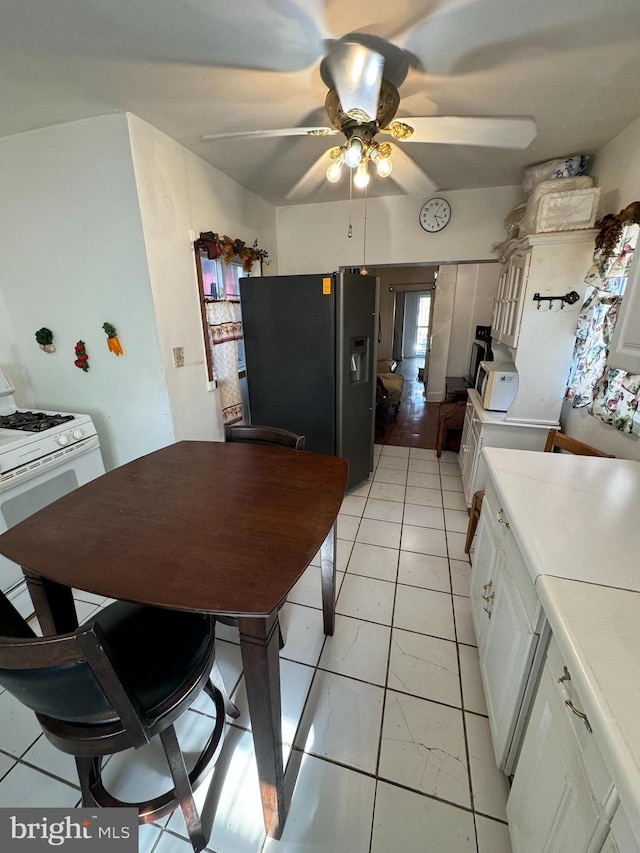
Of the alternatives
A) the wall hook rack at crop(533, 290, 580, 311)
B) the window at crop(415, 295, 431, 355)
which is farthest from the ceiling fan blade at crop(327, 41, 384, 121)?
the window at crop(415, 295, 431, 355)

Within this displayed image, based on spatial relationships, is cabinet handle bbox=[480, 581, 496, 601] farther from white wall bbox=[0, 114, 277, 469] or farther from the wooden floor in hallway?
the wooden floor in hallway

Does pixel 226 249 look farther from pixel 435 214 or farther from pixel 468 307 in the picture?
pixel 468 307

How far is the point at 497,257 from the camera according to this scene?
2.96 m

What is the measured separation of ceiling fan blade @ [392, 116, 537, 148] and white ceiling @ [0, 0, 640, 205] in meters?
0.22

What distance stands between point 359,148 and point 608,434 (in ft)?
6.13

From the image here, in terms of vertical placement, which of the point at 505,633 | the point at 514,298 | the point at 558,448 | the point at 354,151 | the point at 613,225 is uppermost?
the point at 354,151

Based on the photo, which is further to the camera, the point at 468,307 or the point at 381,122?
the point at 468,307

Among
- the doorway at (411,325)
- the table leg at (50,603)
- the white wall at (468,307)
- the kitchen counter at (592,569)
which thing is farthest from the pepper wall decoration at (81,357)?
the doorway at (411,325)

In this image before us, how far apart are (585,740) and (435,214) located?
11.3ft

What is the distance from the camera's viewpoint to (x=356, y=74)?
1.11 m

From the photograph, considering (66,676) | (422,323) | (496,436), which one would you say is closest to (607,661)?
(66,676)

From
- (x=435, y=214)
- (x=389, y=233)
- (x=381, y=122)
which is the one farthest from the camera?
(x=389, y=233)

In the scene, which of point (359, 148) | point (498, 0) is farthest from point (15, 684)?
point (498, 0)

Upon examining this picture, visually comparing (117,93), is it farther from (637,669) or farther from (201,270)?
(637,669)
